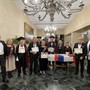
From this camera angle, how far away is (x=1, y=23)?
229 inches

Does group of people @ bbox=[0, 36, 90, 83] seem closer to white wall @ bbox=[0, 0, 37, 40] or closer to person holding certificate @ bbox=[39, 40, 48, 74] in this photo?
person holding certificate @ bbox=[39, 40, 48, 74]

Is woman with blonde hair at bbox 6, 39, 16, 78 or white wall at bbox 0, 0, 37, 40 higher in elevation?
white wall at bbox 0, 0, 37, 40

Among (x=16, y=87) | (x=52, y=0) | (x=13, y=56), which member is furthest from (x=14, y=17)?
(x=16, y=87)

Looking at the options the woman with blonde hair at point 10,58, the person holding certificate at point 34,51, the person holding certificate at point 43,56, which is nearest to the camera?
the woman with blonde hair at point 10,58

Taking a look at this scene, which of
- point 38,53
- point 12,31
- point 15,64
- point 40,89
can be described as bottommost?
point 40,89

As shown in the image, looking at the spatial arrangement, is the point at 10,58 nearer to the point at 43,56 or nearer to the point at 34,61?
the point at 34,61

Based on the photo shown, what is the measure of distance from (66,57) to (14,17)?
11.1ft

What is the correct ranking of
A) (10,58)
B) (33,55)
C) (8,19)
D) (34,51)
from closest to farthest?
(10,58) < (34,51) < (33,55) < (8,19)

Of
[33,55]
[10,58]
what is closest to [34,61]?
[33,55]

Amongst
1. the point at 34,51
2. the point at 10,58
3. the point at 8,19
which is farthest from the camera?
the point at 8,19

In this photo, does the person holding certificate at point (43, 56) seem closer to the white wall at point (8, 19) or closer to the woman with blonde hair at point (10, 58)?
the woman with blonde hair at point (10, 58)

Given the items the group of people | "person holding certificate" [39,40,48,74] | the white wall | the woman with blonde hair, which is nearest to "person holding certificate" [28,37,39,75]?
the group of people

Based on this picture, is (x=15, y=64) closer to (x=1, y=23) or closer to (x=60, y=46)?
(x=1, y=23)

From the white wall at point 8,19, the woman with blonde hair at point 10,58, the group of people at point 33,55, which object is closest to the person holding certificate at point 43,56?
the group of people at point 33,55
